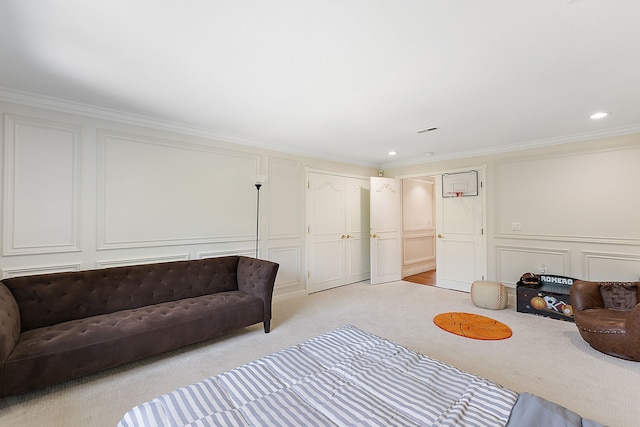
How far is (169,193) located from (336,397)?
314 cm

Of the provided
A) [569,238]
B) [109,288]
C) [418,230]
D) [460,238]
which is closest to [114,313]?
[109,288]

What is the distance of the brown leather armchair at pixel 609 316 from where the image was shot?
8.14 ft

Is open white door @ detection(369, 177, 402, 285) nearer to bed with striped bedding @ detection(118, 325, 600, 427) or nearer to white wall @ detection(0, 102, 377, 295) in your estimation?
white wall @ detection(0, 102, 377, 295)

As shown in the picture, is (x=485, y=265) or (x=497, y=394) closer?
(x=497, y=394)

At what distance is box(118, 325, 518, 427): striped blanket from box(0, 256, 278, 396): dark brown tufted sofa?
1374mm

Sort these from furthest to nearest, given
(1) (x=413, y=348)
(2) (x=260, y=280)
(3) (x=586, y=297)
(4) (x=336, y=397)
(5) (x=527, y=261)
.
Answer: (5) (x=527, y=261) → (2) (x=260, y=280) → (3) (x=586, y=297) → (1) (x=413, y=348) → (4) (x=336, y=397)

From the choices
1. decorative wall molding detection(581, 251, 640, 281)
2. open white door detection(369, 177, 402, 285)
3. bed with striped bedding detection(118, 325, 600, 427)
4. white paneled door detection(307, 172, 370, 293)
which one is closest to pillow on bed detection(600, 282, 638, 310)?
decorative wall molding detection(581, 251, 640, 281)

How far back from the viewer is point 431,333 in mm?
3248

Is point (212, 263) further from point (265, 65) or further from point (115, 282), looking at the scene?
point (265, 65)

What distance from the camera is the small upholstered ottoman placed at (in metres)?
4.03

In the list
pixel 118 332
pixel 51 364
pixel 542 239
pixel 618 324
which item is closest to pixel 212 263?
pixel 118 332

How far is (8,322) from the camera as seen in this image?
2.00 metres

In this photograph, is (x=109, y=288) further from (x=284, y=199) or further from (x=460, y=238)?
(x=460, y=238)

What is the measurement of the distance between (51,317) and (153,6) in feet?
8.78
